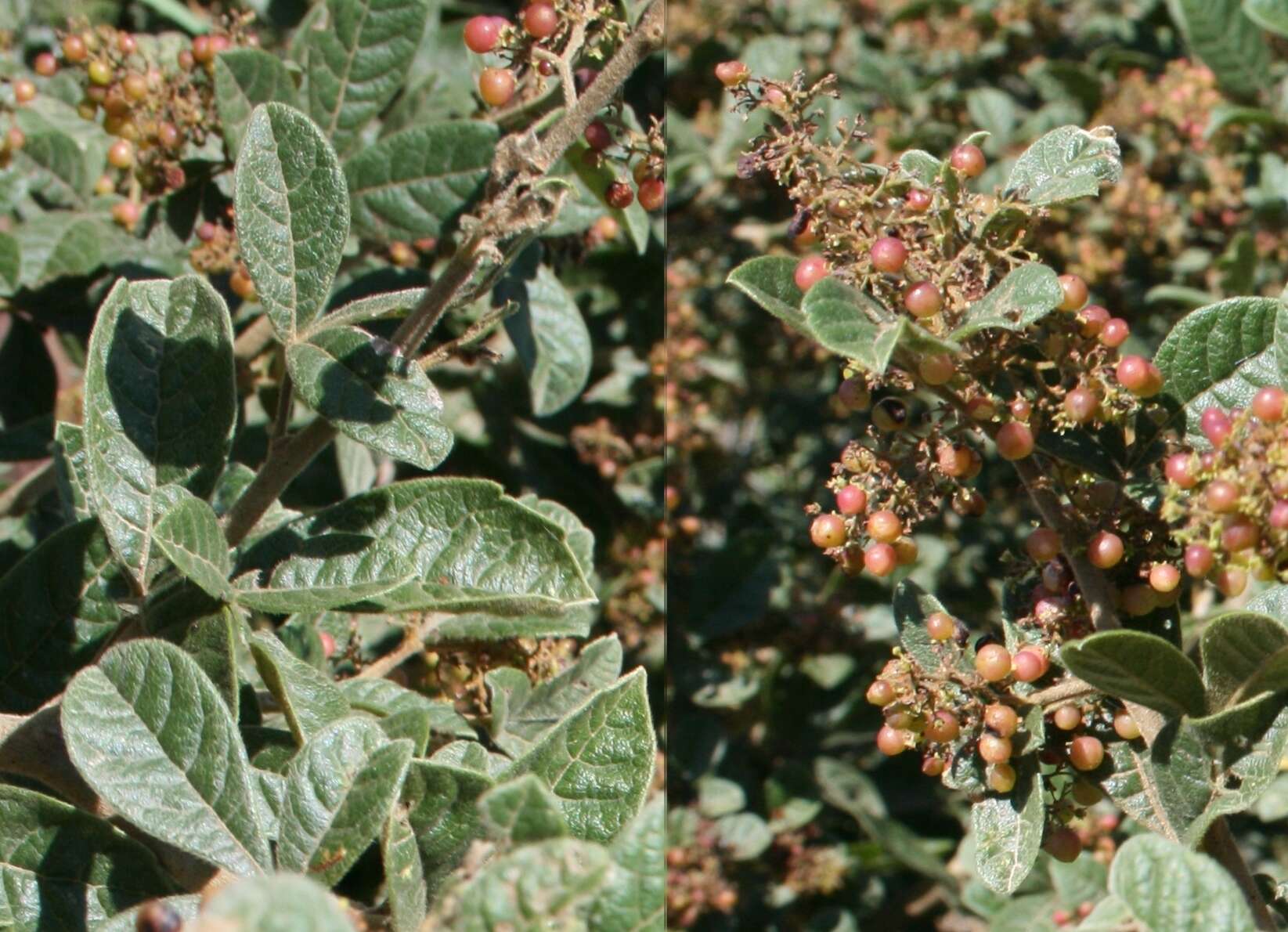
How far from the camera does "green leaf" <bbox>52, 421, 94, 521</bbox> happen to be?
115 centimetres

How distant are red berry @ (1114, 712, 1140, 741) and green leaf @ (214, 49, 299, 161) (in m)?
1.04

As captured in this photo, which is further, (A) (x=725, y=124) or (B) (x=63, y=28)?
(A) (x=725, y=124)

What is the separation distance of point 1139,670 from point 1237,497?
0.12 m

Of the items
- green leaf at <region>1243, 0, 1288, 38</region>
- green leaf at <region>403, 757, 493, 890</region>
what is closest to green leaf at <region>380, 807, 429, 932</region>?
green leaf at <region>403, 757, 493, 890</region>

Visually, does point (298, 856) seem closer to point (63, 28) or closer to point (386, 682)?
point (386, 682)

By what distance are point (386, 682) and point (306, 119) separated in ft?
1.65

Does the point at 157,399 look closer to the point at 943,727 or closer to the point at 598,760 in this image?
the point at 598,760

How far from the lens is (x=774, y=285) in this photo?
888mm

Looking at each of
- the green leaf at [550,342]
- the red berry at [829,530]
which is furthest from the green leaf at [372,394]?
the green leaf at [550,342]

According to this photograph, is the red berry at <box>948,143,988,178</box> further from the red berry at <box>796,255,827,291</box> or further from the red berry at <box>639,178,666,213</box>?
the red berry at <box>639,178,666,213</box>

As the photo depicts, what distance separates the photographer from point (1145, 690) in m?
0.85

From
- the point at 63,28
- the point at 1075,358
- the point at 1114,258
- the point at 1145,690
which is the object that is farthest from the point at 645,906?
the point at 1114,258

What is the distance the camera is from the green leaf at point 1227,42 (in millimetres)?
2145

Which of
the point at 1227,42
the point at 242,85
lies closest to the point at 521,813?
the point at 242,85
